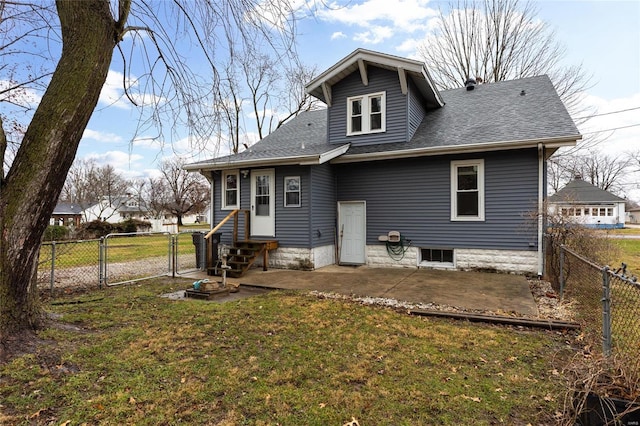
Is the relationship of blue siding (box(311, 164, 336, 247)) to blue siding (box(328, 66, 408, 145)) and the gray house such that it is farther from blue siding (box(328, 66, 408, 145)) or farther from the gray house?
blue siding (box(328, 66, 408, 145))

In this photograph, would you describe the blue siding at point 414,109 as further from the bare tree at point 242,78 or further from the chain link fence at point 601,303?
the bare tree at point 242,78

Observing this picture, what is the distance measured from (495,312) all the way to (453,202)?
430 cm

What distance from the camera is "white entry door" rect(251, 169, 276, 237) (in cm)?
995

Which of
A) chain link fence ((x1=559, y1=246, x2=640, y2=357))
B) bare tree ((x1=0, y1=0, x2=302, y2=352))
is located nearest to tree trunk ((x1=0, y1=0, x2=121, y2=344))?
bare tree ((x1=0, y1=0, x2=302, y2=352))

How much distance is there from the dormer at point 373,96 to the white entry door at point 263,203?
8.65ft

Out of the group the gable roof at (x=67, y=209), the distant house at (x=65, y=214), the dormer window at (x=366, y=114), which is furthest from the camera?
the gable roof at (x=67, y=209)

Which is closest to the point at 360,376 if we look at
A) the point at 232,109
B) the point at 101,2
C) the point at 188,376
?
the point at 188,376

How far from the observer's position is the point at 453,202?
9.12 meters

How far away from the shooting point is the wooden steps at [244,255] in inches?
350

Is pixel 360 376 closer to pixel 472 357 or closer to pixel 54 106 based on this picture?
pixel 472 357

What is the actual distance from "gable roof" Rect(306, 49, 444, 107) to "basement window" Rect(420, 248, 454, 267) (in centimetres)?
465

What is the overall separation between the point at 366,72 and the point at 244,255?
6617mm

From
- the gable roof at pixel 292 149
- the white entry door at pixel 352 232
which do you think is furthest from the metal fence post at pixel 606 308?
the white entry door at pixel 352 232

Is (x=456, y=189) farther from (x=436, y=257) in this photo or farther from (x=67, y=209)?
(x=67, y=209)
